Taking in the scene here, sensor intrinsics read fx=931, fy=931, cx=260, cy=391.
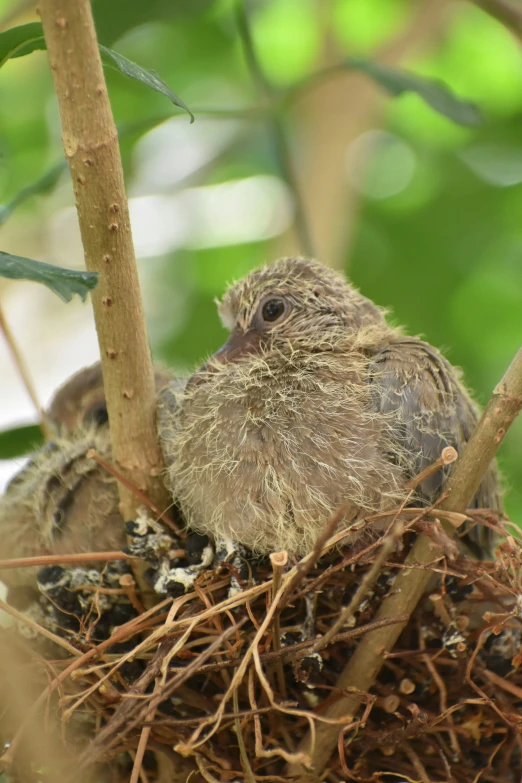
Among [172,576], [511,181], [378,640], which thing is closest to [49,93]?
[511,181]

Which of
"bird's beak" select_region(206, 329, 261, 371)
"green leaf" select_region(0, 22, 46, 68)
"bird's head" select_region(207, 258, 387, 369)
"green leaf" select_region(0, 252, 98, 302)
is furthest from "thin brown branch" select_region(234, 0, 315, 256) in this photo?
"green leaf" select_region(0, 252, 98, 302)

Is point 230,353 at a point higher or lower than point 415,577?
higher

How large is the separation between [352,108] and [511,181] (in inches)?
25.1

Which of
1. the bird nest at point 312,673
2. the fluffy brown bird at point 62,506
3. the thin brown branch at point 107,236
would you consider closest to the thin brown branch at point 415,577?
the bird nest at point 312,673

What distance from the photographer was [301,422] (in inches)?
68.6

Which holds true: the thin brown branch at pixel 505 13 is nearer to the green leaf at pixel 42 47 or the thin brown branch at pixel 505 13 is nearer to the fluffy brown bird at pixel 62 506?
the green leaf at pixel 42 47

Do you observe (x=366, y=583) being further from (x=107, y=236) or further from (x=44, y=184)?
(x=44, y=184)

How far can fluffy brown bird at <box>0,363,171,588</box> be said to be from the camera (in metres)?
1.87

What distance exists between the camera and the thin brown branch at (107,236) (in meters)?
1.24

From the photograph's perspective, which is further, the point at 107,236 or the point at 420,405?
the point at 420,405

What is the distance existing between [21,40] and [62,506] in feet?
2.99

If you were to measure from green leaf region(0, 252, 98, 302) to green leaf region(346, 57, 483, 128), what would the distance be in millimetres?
1126

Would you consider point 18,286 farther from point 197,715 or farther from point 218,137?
point 197,715

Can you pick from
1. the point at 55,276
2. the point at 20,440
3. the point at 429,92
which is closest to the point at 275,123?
the point at 429,92
